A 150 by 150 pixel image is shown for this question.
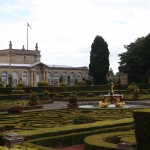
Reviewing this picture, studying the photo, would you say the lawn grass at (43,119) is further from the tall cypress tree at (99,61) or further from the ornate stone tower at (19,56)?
the ornate stone tower at (19,56)

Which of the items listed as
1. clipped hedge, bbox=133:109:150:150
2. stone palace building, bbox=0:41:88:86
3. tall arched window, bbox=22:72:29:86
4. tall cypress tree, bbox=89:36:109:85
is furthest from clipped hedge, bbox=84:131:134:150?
tall arched window, bbox=22:72:29:86

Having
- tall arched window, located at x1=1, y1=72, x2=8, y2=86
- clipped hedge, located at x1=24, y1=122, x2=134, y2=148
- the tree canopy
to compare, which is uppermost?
the tree canopy

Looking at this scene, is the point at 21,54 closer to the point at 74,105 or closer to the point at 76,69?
the point at 76,69

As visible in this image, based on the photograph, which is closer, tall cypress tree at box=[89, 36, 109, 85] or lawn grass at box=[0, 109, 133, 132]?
lawn grass at box=[0, 109, 133, 132]

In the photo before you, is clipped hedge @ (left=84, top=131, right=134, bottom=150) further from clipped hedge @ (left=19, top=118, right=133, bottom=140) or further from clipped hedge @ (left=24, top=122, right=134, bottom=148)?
clipped hedge @ (left=19, top=118, right=133, bottom=140)

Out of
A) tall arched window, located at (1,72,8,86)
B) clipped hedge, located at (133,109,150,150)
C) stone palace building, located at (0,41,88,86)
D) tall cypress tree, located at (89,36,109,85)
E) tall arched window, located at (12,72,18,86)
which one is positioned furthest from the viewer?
stone palace building, located at (0,41,88,86)

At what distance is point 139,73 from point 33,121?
45480mm

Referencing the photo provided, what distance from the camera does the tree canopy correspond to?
6369 centimetres

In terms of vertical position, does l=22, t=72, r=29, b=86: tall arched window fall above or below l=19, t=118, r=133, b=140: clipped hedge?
above

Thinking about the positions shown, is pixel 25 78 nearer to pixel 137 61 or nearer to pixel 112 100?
pixel 137 61

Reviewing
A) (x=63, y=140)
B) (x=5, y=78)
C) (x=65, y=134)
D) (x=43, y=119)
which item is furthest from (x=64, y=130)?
(x=5, y=78)

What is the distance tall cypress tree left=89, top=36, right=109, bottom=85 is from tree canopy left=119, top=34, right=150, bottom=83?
297cm

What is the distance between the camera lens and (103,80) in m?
65.6

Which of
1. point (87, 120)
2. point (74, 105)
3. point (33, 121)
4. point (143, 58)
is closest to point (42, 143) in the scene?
point (87, 120)
